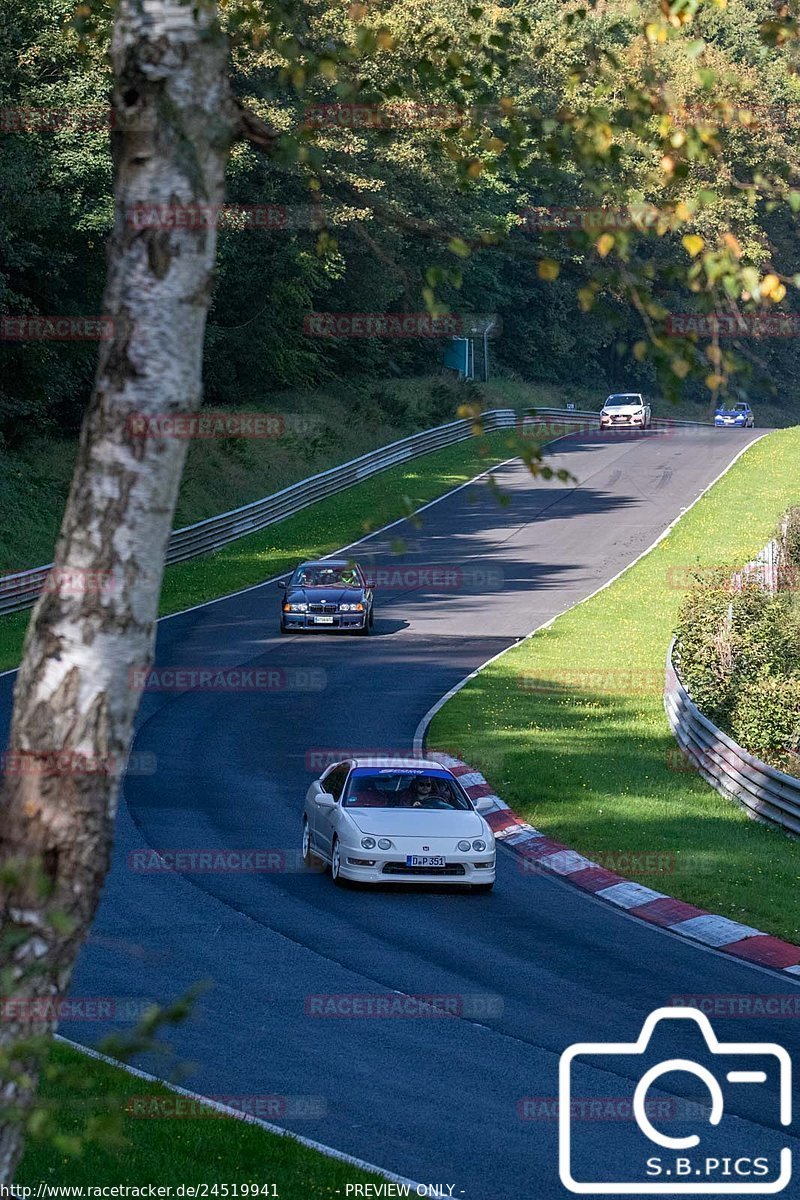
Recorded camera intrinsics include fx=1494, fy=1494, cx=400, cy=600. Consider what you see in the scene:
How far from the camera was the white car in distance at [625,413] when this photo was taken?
2857 inches

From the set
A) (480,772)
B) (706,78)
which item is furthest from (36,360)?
(706,78)

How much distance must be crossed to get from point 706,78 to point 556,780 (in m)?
16.9

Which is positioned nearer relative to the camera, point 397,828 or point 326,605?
point 397,828

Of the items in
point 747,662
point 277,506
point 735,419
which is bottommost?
point 747,662

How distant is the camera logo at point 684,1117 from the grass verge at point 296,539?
1907cm

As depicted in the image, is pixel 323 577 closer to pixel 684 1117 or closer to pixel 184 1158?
pixel 684 1117

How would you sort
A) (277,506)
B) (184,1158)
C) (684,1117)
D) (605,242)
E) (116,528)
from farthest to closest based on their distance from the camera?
1. (277,506)
2. (684,1117)
3. (184,1158)
4. (605,242)
5. (116,528)

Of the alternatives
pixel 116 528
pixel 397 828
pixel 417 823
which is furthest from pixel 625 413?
pixel 116 528

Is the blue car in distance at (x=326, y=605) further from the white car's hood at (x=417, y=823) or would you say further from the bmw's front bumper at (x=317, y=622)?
the white car's hood at (x=417, y=823)

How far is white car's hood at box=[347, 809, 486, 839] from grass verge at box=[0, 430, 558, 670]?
13.2 m

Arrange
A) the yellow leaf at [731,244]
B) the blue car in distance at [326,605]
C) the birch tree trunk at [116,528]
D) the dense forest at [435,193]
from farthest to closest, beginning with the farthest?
the blue car in distance at [326,605] → the dense forest at [435,193] → the yellow leaf at [731,244] → the birch tree trunk at [116,528]

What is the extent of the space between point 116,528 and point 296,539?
143ft

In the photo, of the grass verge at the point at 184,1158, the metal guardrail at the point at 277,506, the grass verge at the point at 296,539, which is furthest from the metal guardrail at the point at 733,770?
the grass verge at the point at 184,1158

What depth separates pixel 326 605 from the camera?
111 feet
